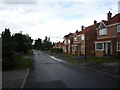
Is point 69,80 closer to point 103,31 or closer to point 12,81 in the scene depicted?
point 12,81

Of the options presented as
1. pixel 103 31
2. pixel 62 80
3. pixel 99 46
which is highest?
pixel 103 31

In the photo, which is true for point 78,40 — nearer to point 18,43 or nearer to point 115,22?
point 18,43

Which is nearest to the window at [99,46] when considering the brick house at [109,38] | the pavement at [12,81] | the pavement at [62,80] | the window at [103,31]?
the brick house at [109,38]

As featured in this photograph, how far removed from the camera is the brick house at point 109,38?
44428mm

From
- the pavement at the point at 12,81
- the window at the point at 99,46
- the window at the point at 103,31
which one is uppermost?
the window at the point at 103,31

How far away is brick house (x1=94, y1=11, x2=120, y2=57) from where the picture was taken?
4443 cm

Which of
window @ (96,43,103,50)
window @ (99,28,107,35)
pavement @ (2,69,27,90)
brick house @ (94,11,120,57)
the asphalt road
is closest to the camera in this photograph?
the asphalt road

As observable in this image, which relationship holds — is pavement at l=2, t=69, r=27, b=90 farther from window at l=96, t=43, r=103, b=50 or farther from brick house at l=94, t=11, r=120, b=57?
window at l=96, t=43, r=103, b=50

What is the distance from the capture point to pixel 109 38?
155 ft

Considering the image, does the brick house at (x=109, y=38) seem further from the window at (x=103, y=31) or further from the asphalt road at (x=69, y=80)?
the asphalt road at (x=69, y=80)

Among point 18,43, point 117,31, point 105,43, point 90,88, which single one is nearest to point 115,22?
point 117,31

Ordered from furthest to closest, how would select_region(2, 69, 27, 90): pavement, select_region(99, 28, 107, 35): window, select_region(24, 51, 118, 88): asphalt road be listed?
select_region(99, 28, 107, 35): window < select_region(2, 69, 27, 90): pavement < select_region(24, 51, 118, 88): asphalt road

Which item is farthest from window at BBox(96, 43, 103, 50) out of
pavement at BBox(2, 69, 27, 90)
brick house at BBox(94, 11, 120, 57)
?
pavement at BBox(2, 69, 27, 90)

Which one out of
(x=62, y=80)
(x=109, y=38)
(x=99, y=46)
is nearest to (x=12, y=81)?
(x=62, y=80)
